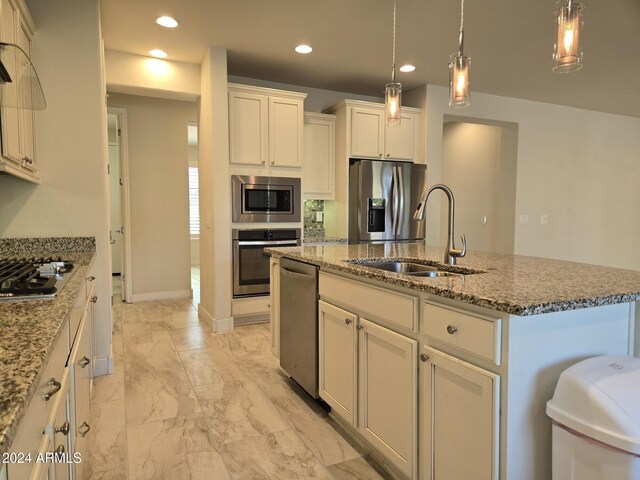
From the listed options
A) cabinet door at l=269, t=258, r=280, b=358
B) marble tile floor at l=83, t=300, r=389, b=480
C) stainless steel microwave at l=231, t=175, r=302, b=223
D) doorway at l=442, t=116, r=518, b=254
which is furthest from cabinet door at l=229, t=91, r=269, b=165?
doorway at l=442, t=116, r=518, b=254

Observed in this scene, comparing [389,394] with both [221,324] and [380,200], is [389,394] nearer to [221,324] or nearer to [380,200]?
[221,324]

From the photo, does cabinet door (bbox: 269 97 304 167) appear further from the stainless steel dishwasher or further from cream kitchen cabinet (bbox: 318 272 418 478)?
cream kitchen cabinet (bbox: 318 272 418 478)

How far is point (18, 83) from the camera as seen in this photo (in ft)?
5.84

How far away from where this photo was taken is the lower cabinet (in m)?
1.58

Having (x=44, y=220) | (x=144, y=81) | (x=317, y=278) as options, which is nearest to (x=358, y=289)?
(x=317, y=278)

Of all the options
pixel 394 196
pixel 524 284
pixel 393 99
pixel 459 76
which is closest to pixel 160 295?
pixel 394 196

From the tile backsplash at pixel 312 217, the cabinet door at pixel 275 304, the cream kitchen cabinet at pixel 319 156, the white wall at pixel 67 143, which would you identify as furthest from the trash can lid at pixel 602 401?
the tile backsplash at pixel 312 217

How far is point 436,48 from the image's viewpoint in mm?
3777

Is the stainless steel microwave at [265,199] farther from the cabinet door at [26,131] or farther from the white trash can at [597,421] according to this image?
the white trash can at [597,421]

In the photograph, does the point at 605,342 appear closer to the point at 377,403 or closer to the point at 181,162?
the point at 377,403

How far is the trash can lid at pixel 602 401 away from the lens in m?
1.04

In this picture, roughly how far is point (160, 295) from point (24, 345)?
476 cm

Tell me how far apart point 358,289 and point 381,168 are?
2.91 metres

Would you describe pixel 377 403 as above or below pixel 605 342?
below
